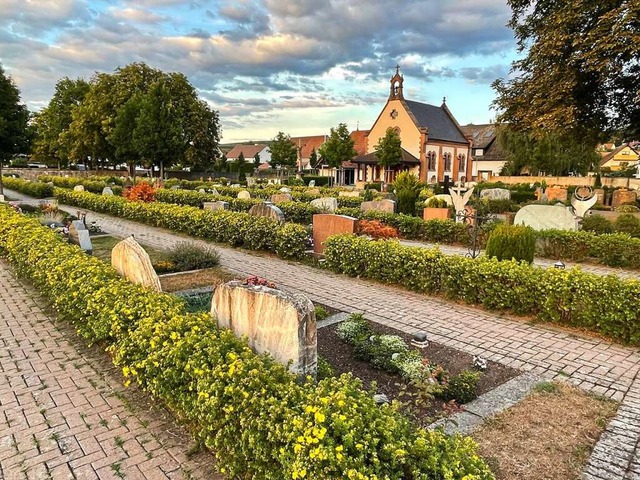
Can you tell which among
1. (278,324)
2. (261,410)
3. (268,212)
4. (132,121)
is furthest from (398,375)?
(132,121)

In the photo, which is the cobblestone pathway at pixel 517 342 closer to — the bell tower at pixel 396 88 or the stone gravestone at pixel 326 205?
the stone gravestone at pixel 326 205

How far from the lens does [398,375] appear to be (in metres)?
4.69

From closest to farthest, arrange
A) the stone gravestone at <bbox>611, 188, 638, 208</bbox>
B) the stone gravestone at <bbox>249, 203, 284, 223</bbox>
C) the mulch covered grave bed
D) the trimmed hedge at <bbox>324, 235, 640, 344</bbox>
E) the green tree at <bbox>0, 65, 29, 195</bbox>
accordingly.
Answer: the mulch covered grave bed < the trimmed hedge at <bbox>324, 235, 640, 344</bbox> < the stone gravestone at <bbox>249, 203, 284, 223</bbox> < the green tree at <bbox>0, 65, 29, 195</bbox> < the stone gravestone at <bbox>611, 188, 638, 208</bbox>

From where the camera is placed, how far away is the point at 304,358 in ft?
12.4

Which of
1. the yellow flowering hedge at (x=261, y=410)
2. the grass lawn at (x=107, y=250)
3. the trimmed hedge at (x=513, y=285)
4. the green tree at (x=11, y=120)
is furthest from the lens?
the green tree at (x=11, y=120)

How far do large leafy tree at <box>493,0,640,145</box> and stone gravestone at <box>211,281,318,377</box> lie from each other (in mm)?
15194

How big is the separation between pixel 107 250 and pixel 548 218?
40.1ft

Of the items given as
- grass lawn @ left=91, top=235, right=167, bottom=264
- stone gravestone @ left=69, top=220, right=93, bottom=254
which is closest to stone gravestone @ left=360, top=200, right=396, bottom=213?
grass lawn @ left=91, top=235, right=167, bottom=264

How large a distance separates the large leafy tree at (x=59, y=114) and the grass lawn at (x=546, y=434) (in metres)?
52.1

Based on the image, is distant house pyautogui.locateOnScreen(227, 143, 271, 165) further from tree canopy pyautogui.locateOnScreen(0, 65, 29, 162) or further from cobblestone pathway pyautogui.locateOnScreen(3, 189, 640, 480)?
cobblestone pathway pyautogui.locateOnScreen(3, 189, 640, 480)

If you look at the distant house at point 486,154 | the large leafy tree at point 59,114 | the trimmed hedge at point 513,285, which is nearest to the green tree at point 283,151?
the large leafy tree at point 59,114

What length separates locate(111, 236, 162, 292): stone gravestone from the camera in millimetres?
5637

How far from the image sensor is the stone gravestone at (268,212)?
11969 millimetres

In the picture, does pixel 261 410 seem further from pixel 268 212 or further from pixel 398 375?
pixel 268 212
